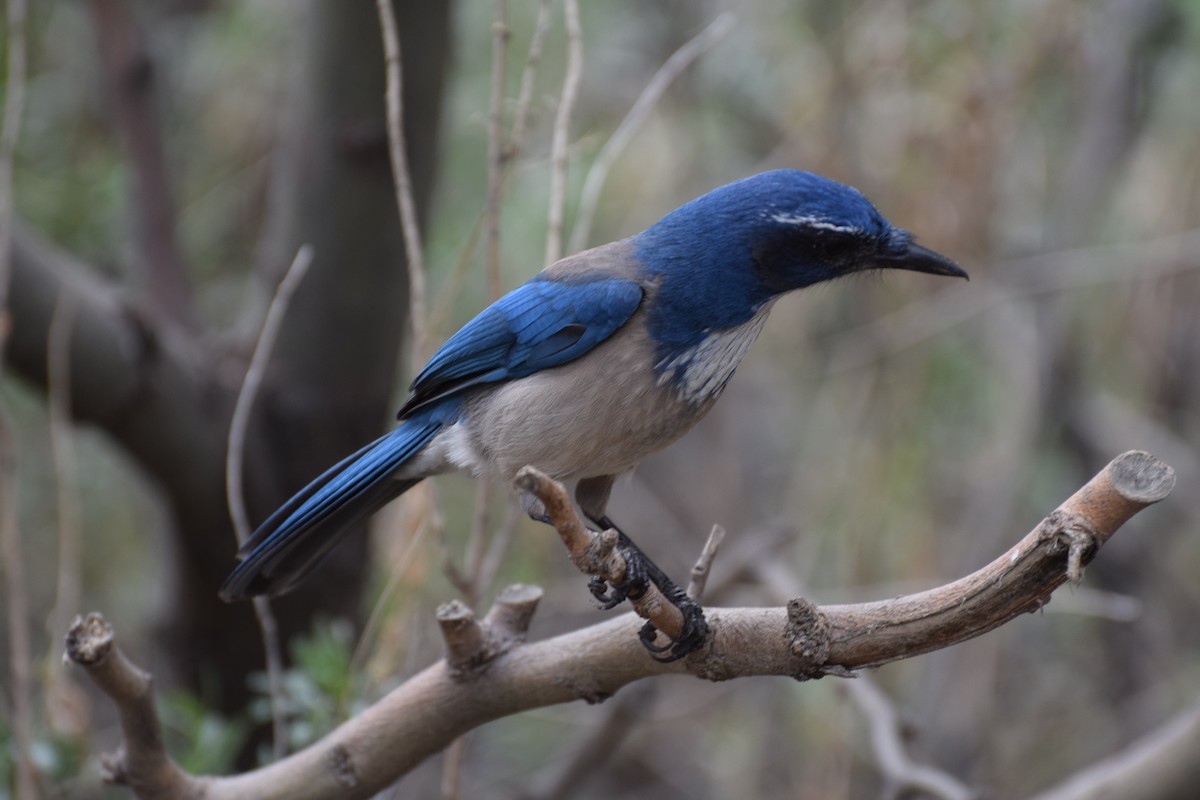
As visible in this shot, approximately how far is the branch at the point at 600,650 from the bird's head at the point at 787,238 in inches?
36.9

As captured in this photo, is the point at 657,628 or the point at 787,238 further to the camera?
the point at 787,238

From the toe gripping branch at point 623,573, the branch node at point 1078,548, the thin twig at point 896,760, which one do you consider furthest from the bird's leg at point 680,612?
the thin twig at point 896,760

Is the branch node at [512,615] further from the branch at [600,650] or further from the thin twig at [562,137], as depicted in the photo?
the thin twig at [562,137]

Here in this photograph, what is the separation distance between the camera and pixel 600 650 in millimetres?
2260

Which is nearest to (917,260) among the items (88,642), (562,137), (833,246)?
(833,246)

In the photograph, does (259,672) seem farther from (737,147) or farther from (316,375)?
(737,147)

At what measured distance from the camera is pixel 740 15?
17.8 feet

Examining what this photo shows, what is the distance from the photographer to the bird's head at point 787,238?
111 inches

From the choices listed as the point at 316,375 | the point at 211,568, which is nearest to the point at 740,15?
the point at 316,375

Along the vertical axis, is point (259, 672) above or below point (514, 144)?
below

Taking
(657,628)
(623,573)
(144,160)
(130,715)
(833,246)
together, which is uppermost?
(144,160)

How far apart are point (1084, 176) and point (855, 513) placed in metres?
1.59

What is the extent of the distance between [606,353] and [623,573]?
2.87 ft

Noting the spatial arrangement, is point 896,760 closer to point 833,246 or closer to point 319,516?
point 833,246
